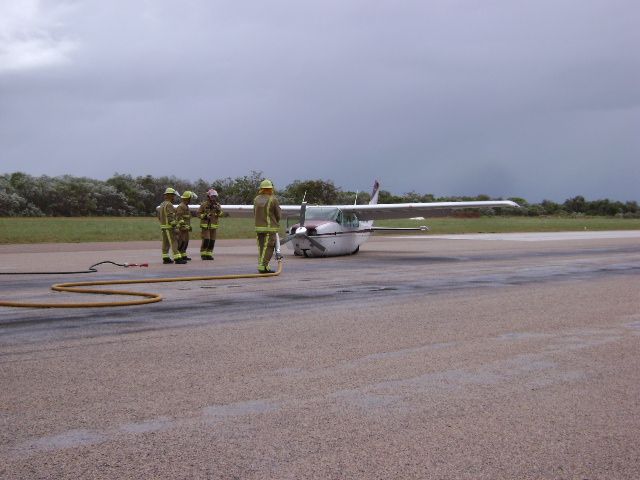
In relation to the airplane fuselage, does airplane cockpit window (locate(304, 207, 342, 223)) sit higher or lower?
higher

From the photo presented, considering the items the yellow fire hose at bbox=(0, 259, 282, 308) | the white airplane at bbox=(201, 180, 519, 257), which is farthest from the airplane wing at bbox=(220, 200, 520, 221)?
the yellow fire hose at bbox=(0, 259, 282, 308)

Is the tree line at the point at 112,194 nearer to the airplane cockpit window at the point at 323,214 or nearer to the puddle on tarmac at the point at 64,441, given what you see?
the airplane cockpit window at the point at 323,214

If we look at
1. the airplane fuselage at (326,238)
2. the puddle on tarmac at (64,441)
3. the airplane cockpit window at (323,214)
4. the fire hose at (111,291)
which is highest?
the airplane cockpit window at (323,214)

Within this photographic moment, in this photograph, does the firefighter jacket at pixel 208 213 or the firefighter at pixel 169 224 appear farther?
the firefighter jacket at pixel 208 213

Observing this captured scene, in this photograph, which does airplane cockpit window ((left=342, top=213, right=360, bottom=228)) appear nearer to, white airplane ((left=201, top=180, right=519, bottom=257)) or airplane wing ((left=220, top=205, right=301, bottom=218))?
white airplane ((left=201, top=180, right=519, bottom=257))

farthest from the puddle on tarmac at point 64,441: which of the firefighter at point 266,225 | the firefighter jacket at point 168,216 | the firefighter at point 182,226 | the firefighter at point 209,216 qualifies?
the firefighter at point 182,226

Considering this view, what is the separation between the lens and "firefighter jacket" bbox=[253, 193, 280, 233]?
58.9 ft

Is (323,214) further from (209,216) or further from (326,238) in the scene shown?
(209,216)

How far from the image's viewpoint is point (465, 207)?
92.8 feet

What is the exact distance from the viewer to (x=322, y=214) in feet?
82.5

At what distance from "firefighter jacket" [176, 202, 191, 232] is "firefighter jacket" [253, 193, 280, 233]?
4.72 meters

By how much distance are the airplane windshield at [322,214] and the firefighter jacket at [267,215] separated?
6967mm

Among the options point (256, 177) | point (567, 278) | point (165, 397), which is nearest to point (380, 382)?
point (165, 397)

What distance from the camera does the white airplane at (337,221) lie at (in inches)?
950
